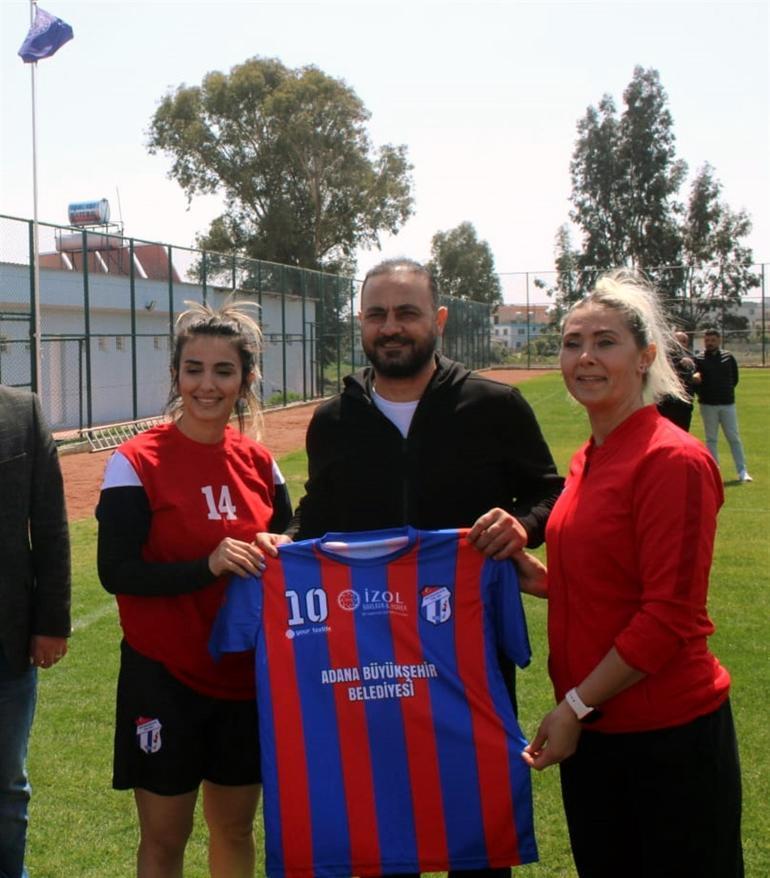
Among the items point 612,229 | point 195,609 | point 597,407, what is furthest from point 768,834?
point 612,229

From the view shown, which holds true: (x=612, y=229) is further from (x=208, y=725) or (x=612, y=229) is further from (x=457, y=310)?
(x=208, y=725)

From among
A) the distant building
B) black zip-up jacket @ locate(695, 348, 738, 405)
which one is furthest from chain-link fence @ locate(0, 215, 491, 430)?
the distant building

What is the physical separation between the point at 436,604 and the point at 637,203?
189 ft

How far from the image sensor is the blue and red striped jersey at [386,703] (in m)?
2.55

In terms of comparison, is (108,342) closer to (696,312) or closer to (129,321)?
(129,321)

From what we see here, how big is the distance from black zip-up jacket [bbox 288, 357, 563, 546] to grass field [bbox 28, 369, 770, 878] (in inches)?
14.9

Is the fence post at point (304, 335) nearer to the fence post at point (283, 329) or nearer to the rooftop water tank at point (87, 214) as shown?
the fence post at point (283, 329)

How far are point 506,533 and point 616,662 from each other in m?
0.51

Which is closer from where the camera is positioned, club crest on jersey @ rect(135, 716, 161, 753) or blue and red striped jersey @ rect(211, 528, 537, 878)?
blue and red striped jersey @ rect(211, 528, 537, 878)

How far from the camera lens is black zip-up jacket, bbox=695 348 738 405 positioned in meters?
12.7

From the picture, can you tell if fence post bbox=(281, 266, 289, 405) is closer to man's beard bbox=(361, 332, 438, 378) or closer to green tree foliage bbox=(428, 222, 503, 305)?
man's beard bbox=(361, 332, 438, 378)

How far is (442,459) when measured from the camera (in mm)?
2881

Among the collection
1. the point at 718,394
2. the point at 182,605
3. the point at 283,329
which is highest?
the point at 283,329

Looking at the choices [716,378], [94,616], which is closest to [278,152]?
[716,378]
